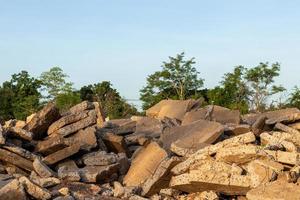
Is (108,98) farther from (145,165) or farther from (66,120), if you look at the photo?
(145,165)

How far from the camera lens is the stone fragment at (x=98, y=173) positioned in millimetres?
11797

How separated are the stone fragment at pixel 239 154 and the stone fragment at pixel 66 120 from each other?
4.63m

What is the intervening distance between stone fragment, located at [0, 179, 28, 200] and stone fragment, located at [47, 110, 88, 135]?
4.25 meters

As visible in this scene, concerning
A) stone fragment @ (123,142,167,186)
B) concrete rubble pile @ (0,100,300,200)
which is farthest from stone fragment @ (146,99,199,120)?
stone fragment @ (123,142,167,186)

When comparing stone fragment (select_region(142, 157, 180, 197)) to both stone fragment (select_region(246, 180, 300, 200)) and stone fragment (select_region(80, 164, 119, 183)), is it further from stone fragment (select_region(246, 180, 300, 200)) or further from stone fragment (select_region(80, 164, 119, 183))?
stone fragment (select_region(246, 180, 300, 200))

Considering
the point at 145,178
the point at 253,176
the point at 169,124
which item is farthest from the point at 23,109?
the point at 253,176

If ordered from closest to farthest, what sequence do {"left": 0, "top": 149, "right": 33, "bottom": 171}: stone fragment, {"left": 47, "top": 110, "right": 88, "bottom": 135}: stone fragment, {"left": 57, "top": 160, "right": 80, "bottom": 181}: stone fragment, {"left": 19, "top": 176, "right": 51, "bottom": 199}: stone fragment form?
{"left": 19, "top": 176, "right": 51, "bottom": 199}: stone fragment
{"left": 57, "top": 160, "right": 80, "bottom": 181}: stone fragment
{"left": 0, "top": 149, "right": 33, "bottom": 171}: stone fragment
{"left": 47, "top": 110, "right": 88, "bottom": 135}: stone fragment

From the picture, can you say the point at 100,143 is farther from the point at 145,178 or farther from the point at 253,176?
the point at 253,176

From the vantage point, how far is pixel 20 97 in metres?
36.8

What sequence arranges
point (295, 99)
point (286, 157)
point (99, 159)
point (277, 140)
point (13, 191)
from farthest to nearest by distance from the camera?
point (295, 99), point (99, 159), point (277, 140), point (286, 157), point (13, 191)

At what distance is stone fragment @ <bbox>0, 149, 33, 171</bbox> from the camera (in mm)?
12086

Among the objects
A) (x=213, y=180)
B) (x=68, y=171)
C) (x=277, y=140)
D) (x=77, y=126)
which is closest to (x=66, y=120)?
(x=77, y=126)

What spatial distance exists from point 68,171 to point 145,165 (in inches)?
66.9

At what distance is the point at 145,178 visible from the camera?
1212cm
